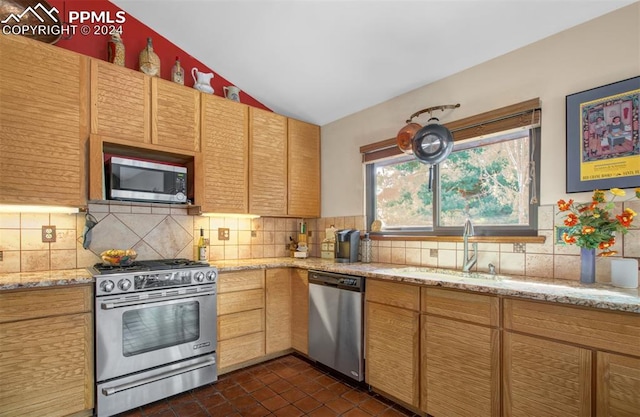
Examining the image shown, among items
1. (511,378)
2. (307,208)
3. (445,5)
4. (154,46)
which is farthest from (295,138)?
(511,378)

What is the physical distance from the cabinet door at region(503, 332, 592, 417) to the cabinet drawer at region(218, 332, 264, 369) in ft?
6.10

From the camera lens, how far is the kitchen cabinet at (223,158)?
271 centimetres

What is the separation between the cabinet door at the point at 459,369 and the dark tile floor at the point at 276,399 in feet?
1.01

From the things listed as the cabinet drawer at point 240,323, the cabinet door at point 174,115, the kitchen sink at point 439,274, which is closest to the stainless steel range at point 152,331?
the cabinet drawer at point 240,323

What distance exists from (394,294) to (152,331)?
169 centimetres

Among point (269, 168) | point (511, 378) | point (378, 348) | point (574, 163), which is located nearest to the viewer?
point (511, 378)

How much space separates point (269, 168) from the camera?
316 centimetres

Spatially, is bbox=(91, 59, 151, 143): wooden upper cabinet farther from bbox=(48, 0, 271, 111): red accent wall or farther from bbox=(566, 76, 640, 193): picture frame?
bbox=(566, 76, 640, 193): picture frame

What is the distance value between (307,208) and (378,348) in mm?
1690

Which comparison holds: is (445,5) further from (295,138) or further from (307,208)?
(307,208)

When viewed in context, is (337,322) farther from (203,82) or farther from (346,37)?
(203,82)

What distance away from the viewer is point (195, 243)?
9.70 feet

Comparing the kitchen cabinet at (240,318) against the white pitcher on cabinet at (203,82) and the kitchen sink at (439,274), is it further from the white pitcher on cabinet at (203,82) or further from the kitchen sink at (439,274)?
the white pitcher on cabinet at (203,82)

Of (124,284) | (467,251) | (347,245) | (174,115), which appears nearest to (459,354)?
(467,251)
